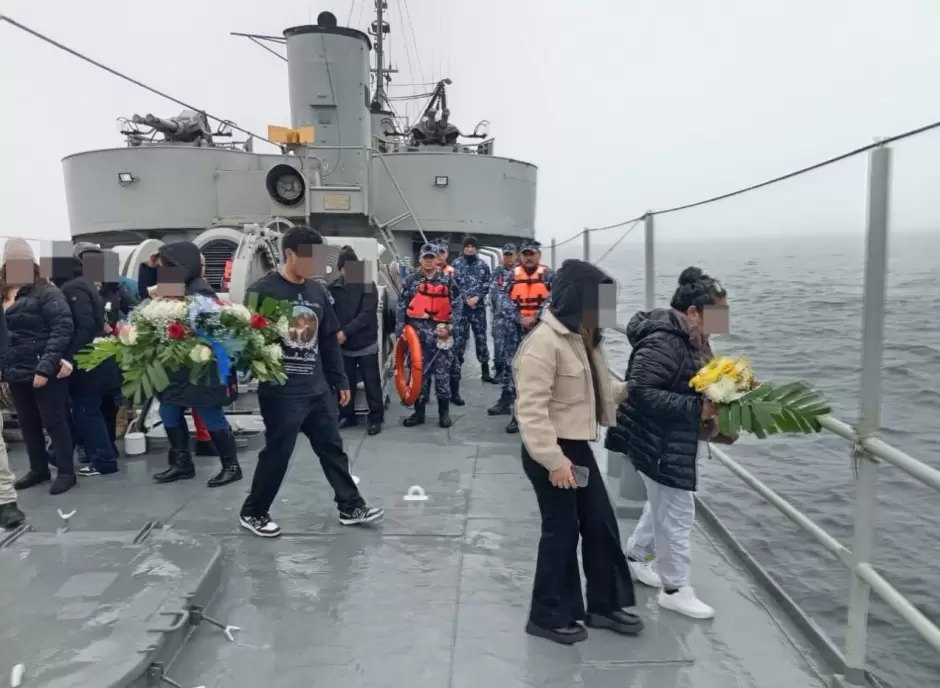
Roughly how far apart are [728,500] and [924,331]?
8.70 ft

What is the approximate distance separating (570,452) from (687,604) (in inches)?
37.7

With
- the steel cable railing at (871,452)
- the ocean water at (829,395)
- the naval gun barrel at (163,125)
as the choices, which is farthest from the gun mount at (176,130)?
the steel cable railing at (871,452)

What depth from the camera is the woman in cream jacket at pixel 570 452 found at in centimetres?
294

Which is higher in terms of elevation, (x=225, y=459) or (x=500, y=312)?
(x=500, y=312)

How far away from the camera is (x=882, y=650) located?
5.38 meters

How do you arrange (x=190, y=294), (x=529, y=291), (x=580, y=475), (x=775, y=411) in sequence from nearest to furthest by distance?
(x=775, y=411)
(x=580, y=475)
(x=190, y=294)
(x=529, y=291)

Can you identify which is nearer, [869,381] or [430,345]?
[869,381]

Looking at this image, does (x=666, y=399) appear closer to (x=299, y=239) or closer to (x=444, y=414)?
(x=299, y=239)

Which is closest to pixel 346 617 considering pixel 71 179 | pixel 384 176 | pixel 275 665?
pixel 275 665

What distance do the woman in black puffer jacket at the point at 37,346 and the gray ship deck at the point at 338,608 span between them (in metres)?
0.53

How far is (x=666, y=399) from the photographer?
3.10 metres

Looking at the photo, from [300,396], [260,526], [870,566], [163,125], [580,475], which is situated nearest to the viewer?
[870,566]

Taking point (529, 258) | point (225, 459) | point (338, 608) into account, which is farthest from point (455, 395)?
point (338, 608)

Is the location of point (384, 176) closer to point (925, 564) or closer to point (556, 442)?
point (925, 564)
